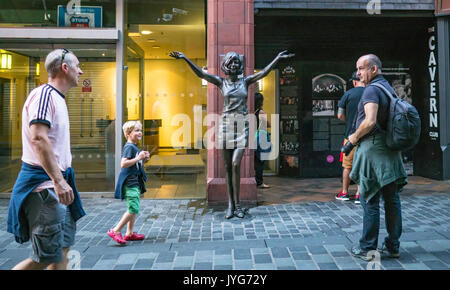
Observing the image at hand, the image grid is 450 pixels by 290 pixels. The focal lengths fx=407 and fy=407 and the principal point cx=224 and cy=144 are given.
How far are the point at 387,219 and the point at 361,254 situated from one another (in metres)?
0.44

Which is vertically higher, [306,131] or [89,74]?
[89,74]

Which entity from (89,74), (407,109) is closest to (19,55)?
(89,74)

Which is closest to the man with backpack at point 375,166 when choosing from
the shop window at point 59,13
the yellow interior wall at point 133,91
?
the yellow interior wall at point 133,91

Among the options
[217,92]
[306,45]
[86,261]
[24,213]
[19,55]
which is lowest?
[86,261]

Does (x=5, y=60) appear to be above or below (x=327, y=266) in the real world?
above

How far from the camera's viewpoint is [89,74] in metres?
7.53

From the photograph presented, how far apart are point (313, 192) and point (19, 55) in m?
6.05

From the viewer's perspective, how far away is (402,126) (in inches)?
147

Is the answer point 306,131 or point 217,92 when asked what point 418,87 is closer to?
point 306,131

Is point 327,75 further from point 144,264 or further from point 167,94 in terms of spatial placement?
point 144,264

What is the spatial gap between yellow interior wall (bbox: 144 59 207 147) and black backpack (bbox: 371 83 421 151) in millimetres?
4962

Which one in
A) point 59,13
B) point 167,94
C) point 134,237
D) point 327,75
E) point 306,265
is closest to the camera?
point 306,265

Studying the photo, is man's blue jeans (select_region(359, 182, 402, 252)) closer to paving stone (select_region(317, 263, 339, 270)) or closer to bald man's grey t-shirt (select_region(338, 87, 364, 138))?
paving stone (select_region(317, 263, 339, 270))

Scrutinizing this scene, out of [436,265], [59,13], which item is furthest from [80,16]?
[436,265]
